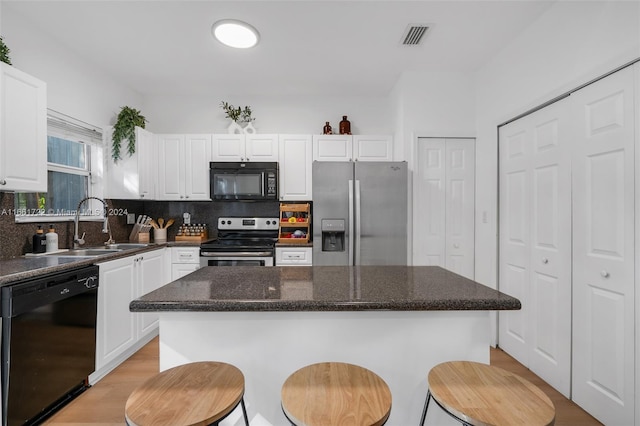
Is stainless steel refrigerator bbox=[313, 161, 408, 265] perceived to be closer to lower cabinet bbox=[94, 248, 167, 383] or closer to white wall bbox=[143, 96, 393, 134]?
white wall bbox=[143, 96, 393, 134]

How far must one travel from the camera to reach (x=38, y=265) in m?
1.86

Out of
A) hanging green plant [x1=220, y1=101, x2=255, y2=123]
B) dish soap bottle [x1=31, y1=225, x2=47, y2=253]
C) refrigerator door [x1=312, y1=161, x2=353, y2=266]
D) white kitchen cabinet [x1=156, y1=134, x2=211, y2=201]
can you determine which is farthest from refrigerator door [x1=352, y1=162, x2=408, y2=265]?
dish soap bottle [x1=31, y1=225, x2=47, y2=253]

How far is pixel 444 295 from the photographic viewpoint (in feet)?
3.88

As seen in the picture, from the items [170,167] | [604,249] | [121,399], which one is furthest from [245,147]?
[604,249]

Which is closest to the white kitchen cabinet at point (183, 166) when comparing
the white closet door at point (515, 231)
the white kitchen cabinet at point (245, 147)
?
the white kitchen cabinet at point (245, 147)

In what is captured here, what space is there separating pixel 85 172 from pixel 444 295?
343cm

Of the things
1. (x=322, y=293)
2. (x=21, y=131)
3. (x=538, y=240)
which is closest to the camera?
(x=322, y=293)

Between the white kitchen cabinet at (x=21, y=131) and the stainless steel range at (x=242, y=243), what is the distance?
1.50 meters

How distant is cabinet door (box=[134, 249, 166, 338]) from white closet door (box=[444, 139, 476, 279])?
2903mm

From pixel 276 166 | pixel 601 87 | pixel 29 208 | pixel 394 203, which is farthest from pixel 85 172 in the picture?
Answer: pixel 601 87

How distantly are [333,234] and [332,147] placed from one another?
1072 millimetres

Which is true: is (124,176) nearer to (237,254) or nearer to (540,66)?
(237,254)

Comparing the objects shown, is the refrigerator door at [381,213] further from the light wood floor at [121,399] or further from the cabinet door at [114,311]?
the cabinet door at [114,311]

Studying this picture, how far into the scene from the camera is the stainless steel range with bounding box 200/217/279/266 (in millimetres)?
3215
